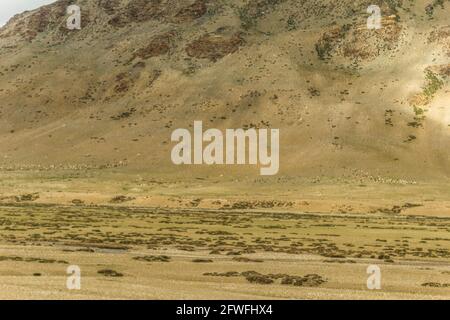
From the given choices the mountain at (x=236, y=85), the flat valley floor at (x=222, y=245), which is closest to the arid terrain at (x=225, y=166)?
the flat valley floor at (x=222, y=245)

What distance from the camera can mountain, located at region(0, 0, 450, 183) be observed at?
98812 mm

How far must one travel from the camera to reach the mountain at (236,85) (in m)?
98.8

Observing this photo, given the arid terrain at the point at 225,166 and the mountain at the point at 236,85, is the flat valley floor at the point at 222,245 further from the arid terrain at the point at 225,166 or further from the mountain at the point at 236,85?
the mountain at the point at 236,85

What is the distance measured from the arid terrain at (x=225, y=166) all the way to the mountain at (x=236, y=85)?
39 cm

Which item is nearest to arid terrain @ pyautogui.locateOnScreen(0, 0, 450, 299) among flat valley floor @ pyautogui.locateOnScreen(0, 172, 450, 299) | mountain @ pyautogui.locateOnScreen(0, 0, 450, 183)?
flat valley floor @ pyautogui.locateOnScreen(0, 172, 450, 299)

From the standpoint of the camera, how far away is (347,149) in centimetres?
9644

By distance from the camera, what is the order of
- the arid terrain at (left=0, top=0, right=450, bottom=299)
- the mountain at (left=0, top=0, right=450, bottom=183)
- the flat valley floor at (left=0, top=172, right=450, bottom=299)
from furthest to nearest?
the mountain at (left=0, top=0, right=450, bottom=183), the arid terrain at (left=0, top=0, right=450, bottom=299), the flat valley floor at (left=0, top=172, right=450, bottom=299)

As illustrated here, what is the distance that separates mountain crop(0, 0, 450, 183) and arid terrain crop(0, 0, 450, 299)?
1.28 feet

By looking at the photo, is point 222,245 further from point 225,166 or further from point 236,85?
point 236,85

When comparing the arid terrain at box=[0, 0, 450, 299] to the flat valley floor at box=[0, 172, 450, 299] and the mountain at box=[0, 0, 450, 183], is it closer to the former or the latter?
the flat valley floor at box=[0, 172, 450, 299]
